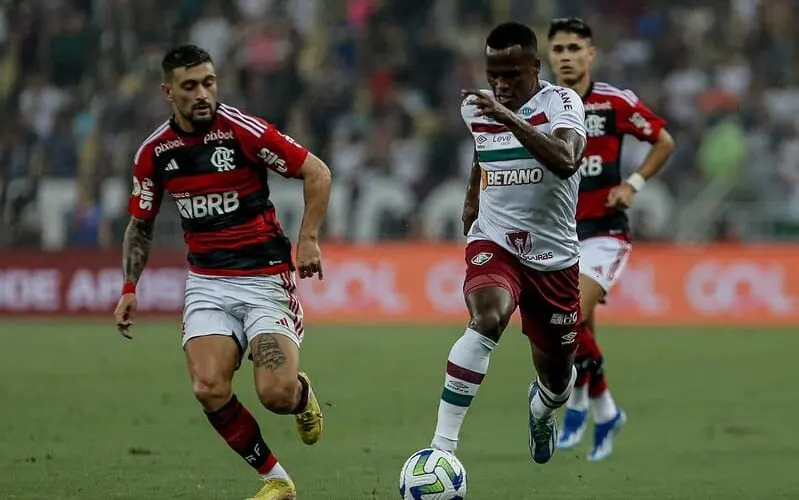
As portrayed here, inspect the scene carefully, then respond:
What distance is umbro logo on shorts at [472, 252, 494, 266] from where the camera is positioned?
314 inches

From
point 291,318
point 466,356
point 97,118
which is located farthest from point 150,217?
point 97,118

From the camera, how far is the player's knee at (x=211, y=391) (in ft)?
24.7

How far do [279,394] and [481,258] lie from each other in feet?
4.21

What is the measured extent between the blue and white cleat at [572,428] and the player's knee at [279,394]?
317 cm

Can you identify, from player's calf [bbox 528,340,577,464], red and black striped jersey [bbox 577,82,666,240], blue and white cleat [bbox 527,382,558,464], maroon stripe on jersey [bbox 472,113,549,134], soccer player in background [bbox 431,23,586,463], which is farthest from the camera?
red and black striped jersey [bbox 577,82,666,240]

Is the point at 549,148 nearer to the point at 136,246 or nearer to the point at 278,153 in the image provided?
the point at 278,153

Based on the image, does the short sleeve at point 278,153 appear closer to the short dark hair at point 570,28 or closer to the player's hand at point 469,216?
the player's hand at point 469,216

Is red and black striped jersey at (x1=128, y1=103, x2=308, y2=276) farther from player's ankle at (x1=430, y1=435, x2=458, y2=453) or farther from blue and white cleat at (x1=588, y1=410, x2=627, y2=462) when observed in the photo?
blue and white cleat at (x1=588, y1=410, x2=627, y2=462)

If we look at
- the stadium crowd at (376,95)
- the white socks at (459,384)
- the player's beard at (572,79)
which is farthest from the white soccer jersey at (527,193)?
the stadium crowd at (376,95)

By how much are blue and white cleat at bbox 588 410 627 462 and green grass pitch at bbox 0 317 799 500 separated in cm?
14

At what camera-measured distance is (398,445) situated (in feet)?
33.6

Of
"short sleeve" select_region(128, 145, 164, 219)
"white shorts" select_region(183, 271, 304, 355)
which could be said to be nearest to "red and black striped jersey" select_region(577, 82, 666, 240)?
"white shorts" select_region(183, 271, 304, 355)

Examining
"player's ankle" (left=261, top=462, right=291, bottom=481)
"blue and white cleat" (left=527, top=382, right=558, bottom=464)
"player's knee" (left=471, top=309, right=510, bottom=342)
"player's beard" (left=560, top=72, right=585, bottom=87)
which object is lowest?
"blue and white cleat" (left=527, top=382, right=558, bottom=464)

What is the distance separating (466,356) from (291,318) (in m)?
1.10
